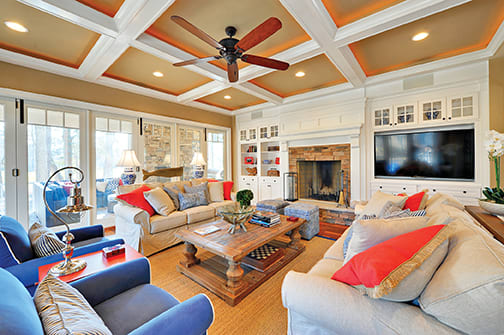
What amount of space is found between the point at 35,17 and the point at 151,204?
243cm

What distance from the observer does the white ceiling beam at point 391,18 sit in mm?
1966

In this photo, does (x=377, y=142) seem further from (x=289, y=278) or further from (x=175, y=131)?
(x=175, y=131)

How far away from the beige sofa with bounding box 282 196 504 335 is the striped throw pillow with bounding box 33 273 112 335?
853 mm

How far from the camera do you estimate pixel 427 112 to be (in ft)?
12.1

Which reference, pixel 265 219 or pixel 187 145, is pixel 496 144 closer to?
pixel 265 219

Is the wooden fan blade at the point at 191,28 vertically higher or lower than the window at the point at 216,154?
higher

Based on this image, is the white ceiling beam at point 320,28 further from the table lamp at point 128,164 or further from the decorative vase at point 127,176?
the decorative vase at point 127,176

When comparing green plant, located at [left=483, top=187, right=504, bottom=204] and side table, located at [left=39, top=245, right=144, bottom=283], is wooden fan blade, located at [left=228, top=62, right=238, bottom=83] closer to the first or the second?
side table, located at [left=39, top=245, right=144, bottom=283]

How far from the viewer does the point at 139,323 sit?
1.07 meters

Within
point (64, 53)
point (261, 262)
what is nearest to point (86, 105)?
point (64, 53)

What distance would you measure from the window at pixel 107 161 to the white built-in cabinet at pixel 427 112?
510 centimetres

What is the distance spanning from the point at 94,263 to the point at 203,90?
Answer: 11.4ft

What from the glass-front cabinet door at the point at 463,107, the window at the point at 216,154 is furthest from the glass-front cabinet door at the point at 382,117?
the window at the point at 216,154

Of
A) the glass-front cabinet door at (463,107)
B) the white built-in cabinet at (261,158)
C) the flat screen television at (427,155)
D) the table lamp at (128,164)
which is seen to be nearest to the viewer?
the glass-front cabinet door at (463,107)
